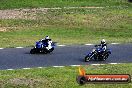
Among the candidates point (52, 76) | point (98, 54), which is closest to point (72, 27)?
point (98, 54)

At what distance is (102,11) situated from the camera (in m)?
60.7

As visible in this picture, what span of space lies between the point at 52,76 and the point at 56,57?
6.91 m

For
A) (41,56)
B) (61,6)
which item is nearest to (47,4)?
(61,6)

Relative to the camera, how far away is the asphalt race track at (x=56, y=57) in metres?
34.4

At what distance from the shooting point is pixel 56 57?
121 ft

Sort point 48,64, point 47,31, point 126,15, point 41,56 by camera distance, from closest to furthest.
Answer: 1. point 48,64
2. point 41,56
3. point 47,31
4. point 126,15

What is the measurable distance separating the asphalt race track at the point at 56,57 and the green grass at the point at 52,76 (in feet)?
6.01

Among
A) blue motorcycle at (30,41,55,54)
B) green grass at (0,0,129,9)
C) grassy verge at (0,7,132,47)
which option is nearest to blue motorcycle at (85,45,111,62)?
blue motorcycle at (30,41,55,54)

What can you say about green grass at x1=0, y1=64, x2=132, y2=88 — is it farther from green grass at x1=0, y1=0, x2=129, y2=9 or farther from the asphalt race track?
green grass at x1=0, y1=0, x2=129, y2=9

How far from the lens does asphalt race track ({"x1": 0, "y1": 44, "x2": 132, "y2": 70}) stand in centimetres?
3441

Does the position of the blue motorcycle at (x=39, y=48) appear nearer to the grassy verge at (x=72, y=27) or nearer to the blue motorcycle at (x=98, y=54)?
the grassy verge at (x=72, y=27)

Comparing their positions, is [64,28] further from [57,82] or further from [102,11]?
[57,82]

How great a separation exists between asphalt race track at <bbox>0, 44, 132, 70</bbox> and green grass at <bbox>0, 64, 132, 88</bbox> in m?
1.83

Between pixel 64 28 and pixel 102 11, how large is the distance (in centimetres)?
1072
